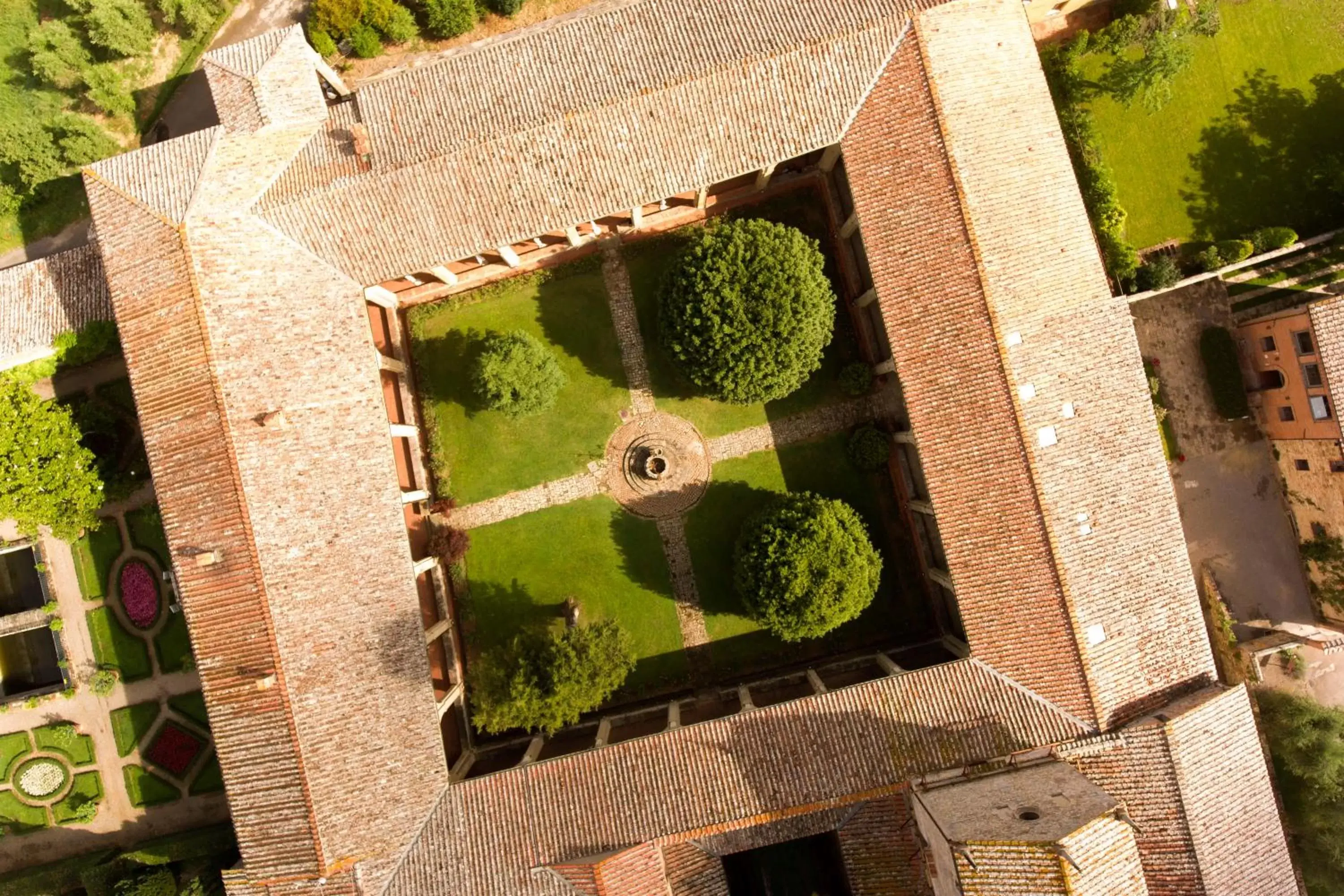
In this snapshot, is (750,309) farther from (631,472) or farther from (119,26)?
(119,26)

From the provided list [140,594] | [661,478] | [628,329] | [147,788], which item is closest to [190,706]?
[147,788]

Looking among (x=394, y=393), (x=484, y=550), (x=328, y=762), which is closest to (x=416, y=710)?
(x=328, y=762)

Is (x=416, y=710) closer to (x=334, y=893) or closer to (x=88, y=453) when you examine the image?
(x=334, y=893)

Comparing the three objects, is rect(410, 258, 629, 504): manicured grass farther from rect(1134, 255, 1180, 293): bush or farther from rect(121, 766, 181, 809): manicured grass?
rect(1134, 255, 1180, 293): bush

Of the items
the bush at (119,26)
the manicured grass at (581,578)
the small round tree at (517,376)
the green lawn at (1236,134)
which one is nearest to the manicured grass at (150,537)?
the manicured grass at (581,578)

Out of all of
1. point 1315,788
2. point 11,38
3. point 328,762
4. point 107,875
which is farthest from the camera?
point 11,38

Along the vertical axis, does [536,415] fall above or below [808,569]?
above
